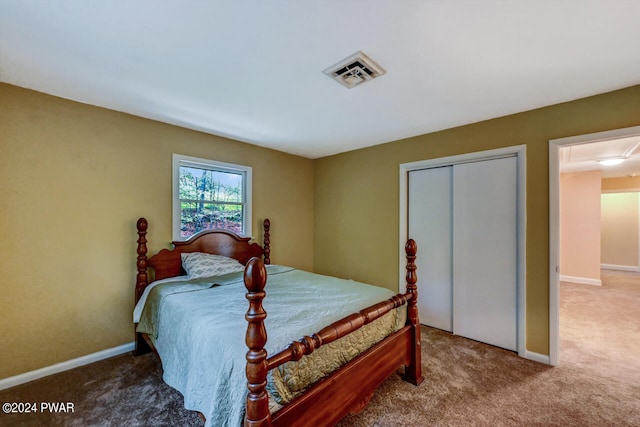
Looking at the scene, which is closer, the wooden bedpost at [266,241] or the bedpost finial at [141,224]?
the bedpost finial at [141,224]

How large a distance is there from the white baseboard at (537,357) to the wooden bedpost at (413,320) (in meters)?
1.23

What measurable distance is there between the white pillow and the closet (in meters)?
2.40

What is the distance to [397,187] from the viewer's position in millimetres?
3594

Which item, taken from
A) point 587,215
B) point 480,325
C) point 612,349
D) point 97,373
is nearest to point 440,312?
point 480,325

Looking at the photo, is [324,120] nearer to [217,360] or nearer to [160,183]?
[160,183]

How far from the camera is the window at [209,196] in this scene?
3.10 metres

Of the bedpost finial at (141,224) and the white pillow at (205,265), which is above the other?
the bedpost finial at (141,224)

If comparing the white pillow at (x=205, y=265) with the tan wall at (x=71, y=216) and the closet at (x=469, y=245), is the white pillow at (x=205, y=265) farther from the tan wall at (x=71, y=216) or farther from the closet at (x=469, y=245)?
the closet at (x=469, y=245)

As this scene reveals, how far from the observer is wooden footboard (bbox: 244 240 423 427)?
1.12m

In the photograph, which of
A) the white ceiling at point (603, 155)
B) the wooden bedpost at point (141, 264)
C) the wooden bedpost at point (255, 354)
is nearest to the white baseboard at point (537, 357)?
the white ceiling at point (603, 155)

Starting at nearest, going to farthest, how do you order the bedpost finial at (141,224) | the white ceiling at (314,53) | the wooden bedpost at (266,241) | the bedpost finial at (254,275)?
the bedpost finial at (254,275) → the white ceiling at (314,53) → the bedpost finial at (141,224) → the wooden bedpost at (266,241)

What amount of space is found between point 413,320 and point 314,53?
2.20 m

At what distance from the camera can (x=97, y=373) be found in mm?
2295

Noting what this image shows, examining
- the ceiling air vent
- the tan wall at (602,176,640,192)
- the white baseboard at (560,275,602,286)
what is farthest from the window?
the tan wall at (602,176,640,192)
